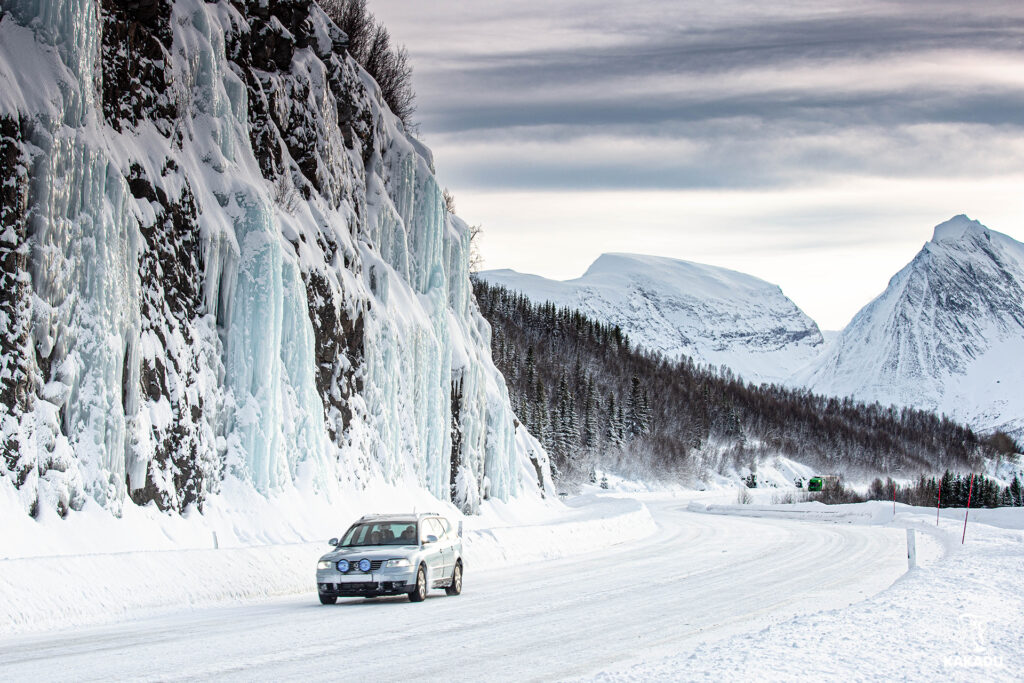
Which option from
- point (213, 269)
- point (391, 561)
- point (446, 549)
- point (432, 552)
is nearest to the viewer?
point (391, 561)

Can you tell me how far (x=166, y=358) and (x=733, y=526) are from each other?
28049 mm

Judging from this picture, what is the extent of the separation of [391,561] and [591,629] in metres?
4.35

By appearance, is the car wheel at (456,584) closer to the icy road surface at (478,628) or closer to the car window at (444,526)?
the icy road surface at (478,628)

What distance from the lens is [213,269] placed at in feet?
85.6

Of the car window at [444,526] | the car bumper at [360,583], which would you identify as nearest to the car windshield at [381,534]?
the car bumper at [360,583]

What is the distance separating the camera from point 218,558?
1786 cm

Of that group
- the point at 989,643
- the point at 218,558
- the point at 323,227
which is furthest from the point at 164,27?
the point at 989,643

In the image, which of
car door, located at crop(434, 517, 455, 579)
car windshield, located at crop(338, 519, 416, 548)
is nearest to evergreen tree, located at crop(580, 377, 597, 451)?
car door, located at crop(434, 517, 455, 579)

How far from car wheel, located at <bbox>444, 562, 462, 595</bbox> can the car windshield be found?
54.4 inches

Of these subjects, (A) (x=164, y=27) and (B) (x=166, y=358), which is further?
(A) (x=164, y=27)

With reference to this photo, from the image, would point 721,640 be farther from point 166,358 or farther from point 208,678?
point 166,358

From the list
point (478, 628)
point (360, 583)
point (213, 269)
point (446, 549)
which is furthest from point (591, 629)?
point (213, 269)

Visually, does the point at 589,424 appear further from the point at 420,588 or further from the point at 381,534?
the point at 420,588

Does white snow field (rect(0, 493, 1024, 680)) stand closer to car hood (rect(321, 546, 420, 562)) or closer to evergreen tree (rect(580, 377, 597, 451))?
car hood (rect(321, 546, 420, 562))
